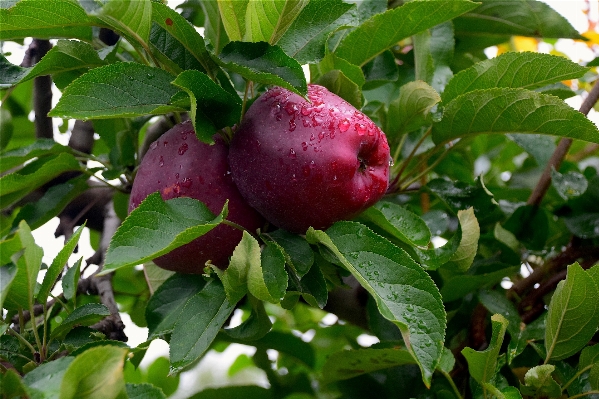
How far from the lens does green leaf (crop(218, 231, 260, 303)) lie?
535mm

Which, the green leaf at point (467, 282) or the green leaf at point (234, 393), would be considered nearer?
the green leaf at point (467, 282)

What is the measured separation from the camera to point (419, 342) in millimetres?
520

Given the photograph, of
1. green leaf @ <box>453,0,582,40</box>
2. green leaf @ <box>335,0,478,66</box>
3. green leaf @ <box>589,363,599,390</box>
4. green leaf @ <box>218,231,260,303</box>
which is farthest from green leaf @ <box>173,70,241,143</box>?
green leaf @ <box>453,0,582,40</box>

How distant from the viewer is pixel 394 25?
2.36ft

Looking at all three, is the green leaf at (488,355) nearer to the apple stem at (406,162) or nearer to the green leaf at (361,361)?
the green leaf at (361,361)

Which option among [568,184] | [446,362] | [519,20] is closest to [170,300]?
[446,362]

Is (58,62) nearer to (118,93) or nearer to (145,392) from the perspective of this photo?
(118,93)

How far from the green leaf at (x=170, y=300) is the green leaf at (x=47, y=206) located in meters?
0.24

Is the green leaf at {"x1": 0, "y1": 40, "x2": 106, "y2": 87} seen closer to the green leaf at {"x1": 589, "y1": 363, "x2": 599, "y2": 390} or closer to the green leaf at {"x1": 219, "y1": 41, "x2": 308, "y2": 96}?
the green leaf at {"x1": 219, "y1": 41, "x2": 308, "y2": 96}

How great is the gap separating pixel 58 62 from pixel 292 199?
0.28m

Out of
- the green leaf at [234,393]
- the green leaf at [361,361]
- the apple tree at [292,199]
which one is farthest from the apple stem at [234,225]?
the green leaf at [234,393]

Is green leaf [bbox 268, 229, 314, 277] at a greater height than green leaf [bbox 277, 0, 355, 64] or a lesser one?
lesser

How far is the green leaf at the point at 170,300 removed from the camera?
687 millimetres

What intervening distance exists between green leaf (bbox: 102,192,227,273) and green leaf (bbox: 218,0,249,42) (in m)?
0.18
